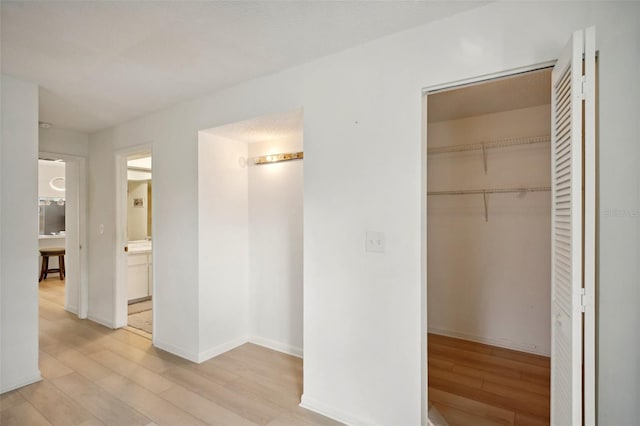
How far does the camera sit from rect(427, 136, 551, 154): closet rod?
3188 millimetres

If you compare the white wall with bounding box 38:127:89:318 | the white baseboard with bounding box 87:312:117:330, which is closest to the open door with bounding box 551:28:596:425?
the white baseboard with bounding box 87:312:117:330

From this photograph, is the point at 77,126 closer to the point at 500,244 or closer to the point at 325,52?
the point at 325,52

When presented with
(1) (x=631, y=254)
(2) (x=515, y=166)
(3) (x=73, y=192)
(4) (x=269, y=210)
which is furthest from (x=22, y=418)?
(2) (x=515, y=166)

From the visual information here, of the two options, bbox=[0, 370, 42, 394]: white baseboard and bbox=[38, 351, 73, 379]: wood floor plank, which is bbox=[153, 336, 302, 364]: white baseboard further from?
bbox=[0, 370, 42, 394]: white baseboard

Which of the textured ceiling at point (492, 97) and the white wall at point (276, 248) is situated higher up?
the textured ceiling at point (492, 97)

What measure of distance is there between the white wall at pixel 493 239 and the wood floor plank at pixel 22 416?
365 centimetres

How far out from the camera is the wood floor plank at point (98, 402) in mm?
2213

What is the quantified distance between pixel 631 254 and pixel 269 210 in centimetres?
280

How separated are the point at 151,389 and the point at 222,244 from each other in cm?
136

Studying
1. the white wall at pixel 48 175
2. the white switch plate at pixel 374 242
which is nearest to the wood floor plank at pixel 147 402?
the white switch plate at pixel 374 242

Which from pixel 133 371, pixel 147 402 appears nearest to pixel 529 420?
pixel 147 402

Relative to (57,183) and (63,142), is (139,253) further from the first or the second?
(57,183)

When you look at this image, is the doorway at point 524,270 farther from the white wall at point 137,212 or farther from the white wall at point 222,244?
the white wall at point 137,212

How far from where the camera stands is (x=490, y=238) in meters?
3.48
